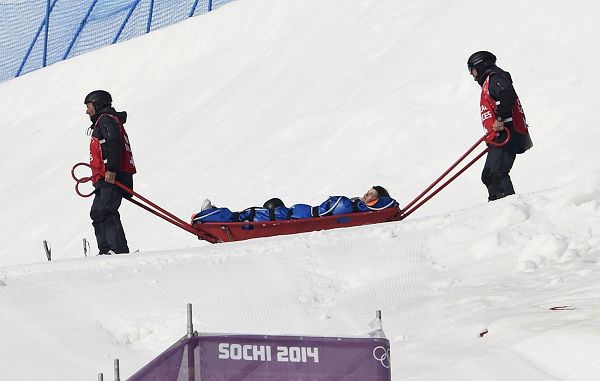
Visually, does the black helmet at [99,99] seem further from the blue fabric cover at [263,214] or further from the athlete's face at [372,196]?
the athlete's face at [372,196]

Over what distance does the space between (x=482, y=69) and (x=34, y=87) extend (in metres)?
12.1

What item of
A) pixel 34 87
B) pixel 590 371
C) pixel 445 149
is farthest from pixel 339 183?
pixel 34 87

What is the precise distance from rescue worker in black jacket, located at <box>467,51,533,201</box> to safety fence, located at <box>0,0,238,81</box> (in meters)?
10.2

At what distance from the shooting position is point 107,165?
31.1ft

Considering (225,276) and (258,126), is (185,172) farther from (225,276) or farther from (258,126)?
(225,276)

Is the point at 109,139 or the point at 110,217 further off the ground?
the point at 109,139

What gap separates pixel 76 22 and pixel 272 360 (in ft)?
51.0

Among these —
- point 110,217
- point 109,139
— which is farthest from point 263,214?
point 109,139

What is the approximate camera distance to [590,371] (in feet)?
17.2

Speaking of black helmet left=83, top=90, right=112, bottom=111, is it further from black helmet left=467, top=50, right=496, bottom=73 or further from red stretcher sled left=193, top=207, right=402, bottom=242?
black helmet left=467, top=50, right=496, bottom=73

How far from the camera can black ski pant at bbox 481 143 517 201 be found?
9.39m

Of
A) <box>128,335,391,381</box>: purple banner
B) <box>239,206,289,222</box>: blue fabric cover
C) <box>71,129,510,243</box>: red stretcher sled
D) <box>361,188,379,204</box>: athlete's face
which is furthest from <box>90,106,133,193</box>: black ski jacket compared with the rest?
<box>128,335,391,381</box>: purple banner

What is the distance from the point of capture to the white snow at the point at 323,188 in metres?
6.55

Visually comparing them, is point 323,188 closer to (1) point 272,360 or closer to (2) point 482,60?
(2) point 482,60
